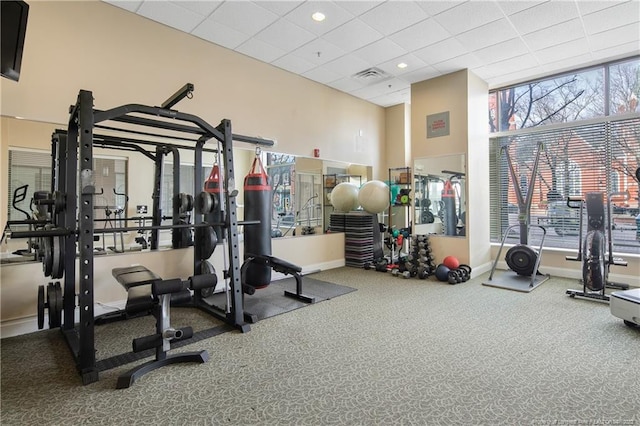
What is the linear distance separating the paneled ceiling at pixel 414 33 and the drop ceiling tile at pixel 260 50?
0.01m

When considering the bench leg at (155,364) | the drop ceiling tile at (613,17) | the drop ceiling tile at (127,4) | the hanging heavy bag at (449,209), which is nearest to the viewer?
the bench leg at (155,364)

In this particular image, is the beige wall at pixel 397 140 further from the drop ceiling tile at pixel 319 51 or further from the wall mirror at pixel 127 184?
the drop ceiling tile at pixel 319 51

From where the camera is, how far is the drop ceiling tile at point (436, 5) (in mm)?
3744

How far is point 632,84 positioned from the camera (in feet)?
16.5

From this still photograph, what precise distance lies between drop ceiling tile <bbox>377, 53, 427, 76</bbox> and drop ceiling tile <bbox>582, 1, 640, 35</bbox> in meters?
2.05

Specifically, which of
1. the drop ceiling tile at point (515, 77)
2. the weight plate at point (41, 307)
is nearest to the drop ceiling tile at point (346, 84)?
the drop ceiling tile at point (515, 77)

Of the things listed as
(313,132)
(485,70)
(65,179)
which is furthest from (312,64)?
(65,179)

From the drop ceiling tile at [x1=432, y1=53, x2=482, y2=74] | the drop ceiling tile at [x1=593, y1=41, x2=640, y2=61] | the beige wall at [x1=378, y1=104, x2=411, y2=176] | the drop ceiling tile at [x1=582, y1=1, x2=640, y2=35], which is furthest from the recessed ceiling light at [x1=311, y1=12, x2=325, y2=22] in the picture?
the drop ceiling tile at [x1=593, y1=41, x2=640, y2=61]

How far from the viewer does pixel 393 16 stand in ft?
13.1

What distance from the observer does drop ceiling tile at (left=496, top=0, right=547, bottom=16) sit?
12.3ft

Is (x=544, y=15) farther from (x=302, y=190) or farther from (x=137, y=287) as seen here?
(x=137, y=287)

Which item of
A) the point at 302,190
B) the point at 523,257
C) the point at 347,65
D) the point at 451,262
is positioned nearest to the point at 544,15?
the point at 347,65

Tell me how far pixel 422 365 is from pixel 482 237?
13.3ft

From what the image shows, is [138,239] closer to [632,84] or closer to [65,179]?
[65,179]
